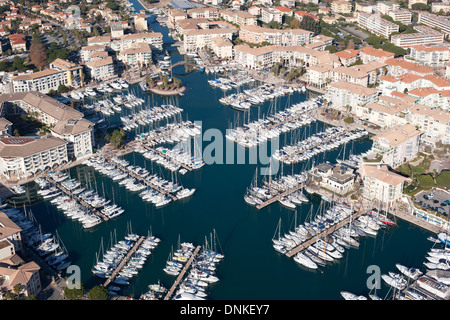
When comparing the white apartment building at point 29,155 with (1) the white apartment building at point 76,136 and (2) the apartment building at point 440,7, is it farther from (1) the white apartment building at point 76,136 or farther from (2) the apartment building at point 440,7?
(2) the apartment building at point 440,7

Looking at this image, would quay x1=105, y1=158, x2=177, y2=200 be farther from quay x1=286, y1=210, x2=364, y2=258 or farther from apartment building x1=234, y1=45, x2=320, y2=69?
apartment building x1=234, y1=45, x2=320, y2=69

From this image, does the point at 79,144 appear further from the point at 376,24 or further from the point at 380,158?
the point at 376,24

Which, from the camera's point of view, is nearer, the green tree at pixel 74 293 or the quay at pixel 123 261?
the green tree at pixel 74 293

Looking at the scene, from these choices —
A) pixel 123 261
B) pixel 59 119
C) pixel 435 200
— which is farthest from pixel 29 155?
pixel 435 200

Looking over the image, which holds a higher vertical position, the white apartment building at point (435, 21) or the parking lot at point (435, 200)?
the white apartment building at point (435, 21)

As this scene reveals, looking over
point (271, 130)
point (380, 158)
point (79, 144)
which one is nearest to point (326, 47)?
point (271, 130)

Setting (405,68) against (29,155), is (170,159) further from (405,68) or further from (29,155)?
(405,68)

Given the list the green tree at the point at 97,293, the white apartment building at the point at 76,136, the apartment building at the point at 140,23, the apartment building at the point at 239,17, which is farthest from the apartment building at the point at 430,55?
the green tree at the point at 97,293
